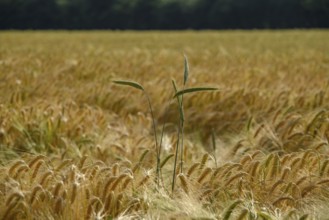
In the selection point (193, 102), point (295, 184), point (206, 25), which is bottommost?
point (295, 184)

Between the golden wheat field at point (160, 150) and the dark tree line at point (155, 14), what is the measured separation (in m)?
48.7

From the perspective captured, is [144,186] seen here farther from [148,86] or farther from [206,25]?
[206,25]

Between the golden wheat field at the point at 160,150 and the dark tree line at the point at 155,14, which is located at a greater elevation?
the dark tree line at the point at 155,14

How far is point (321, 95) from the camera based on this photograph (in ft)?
13.1

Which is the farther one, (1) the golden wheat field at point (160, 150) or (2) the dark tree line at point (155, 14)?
(2) the dark tree line at point (155, 14)

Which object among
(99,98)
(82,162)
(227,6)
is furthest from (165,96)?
(227,6)

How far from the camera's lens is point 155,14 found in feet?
185

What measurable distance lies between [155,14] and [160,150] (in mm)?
54871

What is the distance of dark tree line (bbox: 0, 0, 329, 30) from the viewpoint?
53.3m

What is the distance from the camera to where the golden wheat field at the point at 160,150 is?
1.63m

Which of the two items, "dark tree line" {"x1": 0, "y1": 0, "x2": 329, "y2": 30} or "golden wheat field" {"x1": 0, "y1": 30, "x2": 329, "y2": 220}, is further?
"dark tree line" {"x1": 0, "y1": 0, "x2": 329, "y2": 30}

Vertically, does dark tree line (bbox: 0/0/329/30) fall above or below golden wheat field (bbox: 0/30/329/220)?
above

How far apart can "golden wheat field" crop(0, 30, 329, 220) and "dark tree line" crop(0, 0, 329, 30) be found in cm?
4866

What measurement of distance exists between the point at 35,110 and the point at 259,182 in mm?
2009
